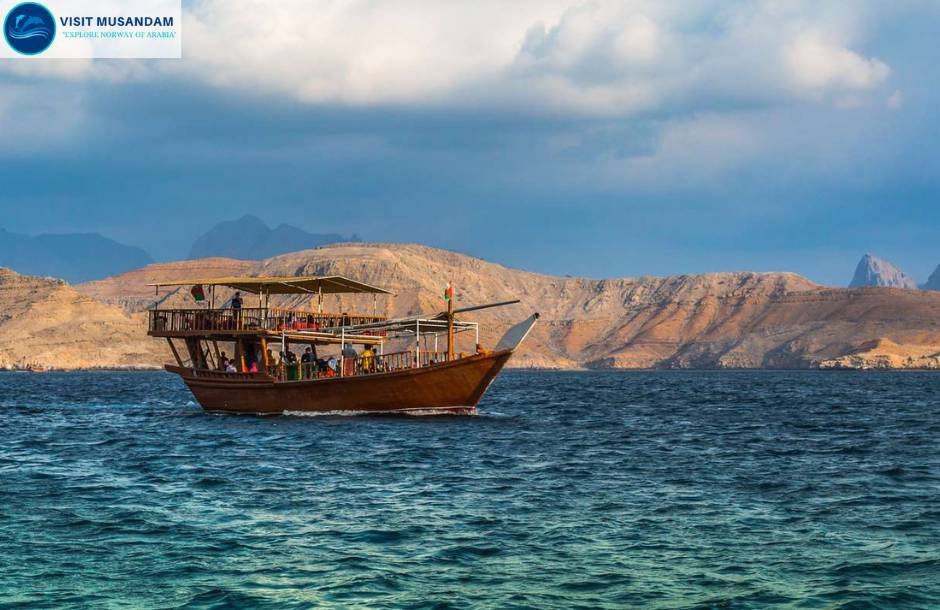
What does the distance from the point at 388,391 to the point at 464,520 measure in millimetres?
24421

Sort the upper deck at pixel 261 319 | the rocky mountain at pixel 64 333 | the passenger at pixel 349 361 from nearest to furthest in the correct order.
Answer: the passenger at pixel 349 361, the upper deck at pixel 261 319, the rocky mountain at pixel 64 333

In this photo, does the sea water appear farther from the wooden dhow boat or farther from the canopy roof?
the canopy roof

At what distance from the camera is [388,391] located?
44.4 metres

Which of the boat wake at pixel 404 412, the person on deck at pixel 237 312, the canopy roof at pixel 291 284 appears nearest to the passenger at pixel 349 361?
the boat wake at pixel 404 412

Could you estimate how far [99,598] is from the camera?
49.1 feet

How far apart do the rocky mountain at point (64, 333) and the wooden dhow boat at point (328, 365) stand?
133695 mm

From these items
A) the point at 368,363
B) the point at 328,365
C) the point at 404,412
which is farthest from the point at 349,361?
the point at 404,412

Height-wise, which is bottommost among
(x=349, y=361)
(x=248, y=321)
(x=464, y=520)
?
(x=464, y=520)

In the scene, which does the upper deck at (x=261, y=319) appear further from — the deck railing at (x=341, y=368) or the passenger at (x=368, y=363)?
the passenger at (x=368, y=363)

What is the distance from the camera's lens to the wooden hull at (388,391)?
43.7 metres

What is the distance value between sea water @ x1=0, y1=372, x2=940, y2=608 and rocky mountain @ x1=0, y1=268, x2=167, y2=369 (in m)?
147

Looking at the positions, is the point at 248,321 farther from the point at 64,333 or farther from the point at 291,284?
the point at 64,333

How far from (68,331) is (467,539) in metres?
179

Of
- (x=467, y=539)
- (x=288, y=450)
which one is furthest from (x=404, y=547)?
(x=288, y=450)
